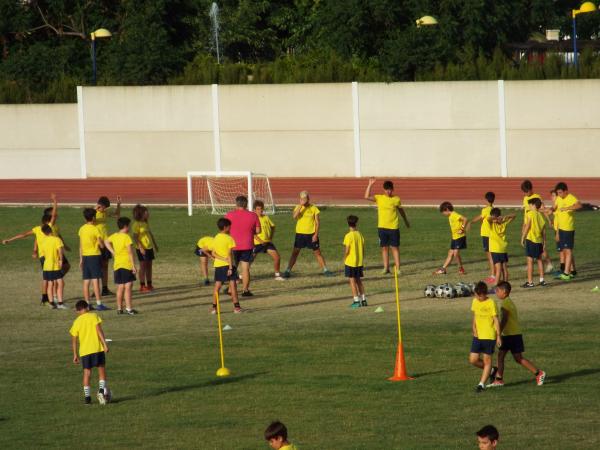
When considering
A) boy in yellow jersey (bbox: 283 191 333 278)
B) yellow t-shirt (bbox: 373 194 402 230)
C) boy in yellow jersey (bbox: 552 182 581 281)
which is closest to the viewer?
boy in yellow jersey (bbox: 552 182 581 281)

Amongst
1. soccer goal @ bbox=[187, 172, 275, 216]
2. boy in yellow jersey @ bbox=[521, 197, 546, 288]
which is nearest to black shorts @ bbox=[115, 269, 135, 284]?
boy in yellow jersey @ bbox=[521, 197, 546, 288]

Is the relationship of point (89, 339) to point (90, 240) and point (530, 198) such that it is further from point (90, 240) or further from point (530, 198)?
point (530, 198)

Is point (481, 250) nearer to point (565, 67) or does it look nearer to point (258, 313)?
point (258, 313)

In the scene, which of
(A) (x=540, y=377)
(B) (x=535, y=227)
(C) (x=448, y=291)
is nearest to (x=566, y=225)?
(B) (x=535, y=227)

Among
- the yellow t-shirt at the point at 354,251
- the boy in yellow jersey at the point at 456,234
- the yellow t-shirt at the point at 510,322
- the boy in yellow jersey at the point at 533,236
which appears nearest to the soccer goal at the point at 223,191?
the boy in yellow jersey at the point at 456,234

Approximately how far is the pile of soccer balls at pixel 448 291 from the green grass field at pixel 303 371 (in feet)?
0.80

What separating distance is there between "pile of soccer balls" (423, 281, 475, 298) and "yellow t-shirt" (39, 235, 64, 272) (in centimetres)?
695

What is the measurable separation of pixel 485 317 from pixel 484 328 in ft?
0.50

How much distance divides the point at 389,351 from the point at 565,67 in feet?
106

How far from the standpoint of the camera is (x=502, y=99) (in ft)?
161

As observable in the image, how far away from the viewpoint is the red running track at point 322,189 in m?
45.5

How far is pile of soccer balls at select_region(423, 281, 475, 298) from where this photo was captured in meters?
24.0

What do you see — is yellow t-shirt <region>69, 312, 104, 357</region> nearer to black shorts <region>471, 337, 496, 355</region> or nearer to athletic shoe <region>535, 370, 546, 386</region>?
black shorts <region>471, 337, 496, 355</region>

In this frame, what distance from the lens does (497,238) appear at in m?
24.0
